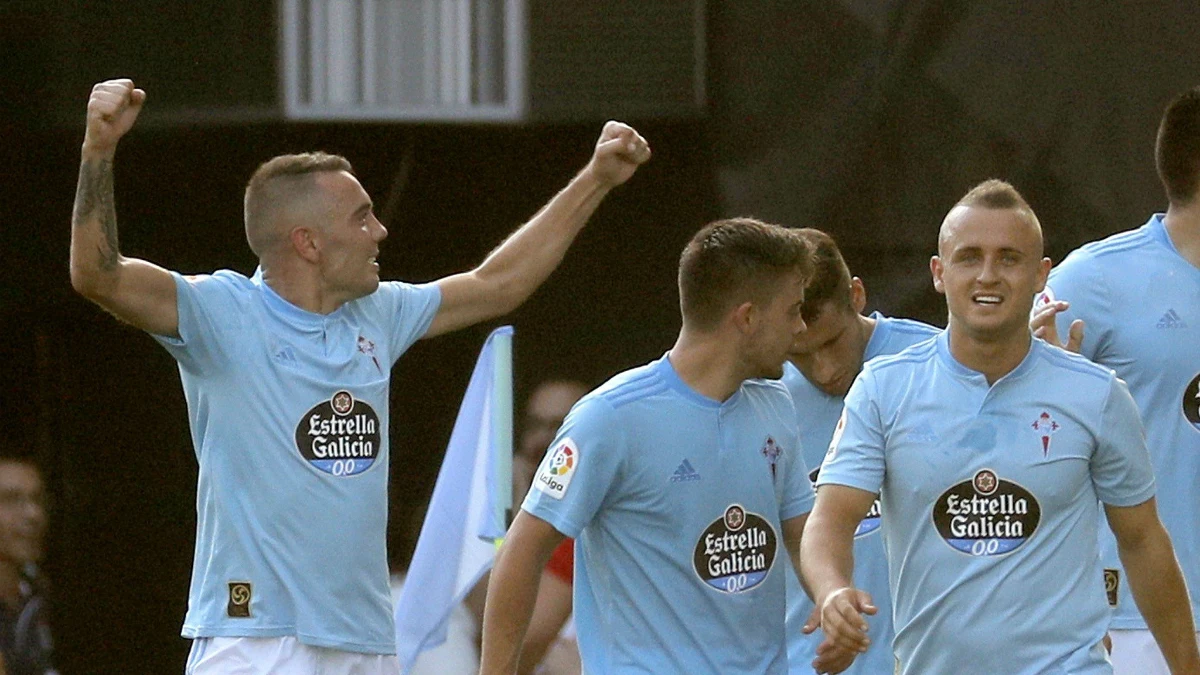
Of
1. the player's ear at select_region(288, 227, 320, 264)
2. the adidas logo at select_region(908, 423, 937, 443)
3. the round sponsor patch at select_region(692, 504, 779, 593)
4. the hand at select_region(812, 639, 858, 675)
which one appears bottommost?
the hand at select_region(812, 639, 858, 675)

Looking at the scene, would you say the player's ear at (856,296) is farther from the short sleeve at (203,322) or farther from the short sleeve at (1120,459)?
the short sleeve at (203,322)

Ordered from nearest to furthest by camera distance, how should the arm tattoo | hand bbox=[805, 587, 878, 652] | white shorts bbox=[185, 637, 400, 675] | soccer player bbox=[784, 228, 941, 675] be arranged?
hand bbox=[805, 587, 878, 652] < the arm tattoo < white shorts bbox=[185, 637, 400, 675] < soccer player bbox=[784, 228, 941, 675]

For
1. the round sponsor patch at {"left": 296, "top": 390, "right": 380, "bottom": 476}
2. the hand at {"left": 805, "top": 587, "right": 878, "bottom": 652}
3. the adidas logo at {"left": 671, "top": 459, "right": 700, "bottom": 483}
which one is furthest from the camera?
the round sponsor patch at {"left": 296, "top": 390, "right": 380, "bottom": 476}

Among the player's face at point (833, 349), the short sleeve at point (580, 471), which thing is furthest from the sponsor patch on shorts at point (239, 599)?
the player's face at point (833, 349)

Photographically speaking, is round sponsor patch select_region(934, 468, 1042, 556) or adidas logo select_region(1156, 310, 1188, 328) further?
adidas logo select_region(1156, 310, 1188, 328)

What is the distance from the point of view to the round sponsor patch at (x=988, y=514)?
492cm

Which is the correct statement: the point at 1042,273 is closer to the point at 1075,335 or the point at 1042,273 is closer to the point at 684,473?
the point at 1075,335

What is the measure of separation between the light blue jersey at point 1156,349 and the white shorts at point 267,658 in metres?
2.12

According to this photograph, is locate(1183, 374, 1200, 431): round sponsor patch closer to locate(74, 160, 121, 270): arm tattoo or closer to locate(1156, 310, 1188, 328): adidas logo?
locate(1156, 310, 1188, 328): adidas logo

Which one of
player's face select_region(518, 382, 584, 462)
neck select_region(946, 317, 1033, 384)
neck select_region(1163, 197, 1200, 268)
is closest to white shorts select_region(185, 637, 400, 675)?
neck select_region(946, 317, 1033, 384)

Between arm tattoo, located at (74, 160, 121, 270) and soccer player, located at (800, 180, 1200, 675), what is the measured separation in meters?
1.95

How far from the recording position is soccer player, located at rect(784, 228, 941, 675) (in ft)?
20.1

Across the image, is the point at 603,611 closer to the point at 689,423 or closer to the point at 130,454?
the point at 689,423

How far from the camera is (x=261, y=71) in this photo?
8914 millimetres
